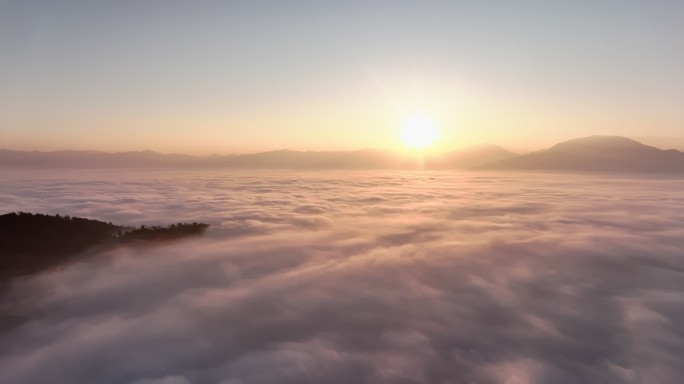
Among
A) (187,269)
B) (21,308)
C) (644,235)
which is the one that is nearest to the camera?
(21,308)

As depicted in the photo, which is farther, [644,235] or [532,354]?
[644,235]

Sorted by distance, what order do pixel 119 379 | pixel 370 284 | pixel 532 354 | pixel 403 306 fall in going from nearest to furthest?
pixel 119 379, pixel 532 354, pixel 403 306, pixel 370 284

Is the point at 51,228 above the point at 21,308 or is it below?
above

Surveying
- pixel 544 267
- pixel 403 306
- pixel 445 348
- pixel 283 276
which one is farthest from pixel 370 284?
pixel 544 267

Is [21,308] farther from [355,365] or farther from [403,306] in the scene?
[403,306]

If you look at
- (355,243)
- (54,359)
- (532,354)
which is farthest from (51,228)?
(532,354)

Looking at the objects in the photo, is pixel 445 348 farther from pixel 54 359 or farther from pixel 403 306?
pixel 54 359
